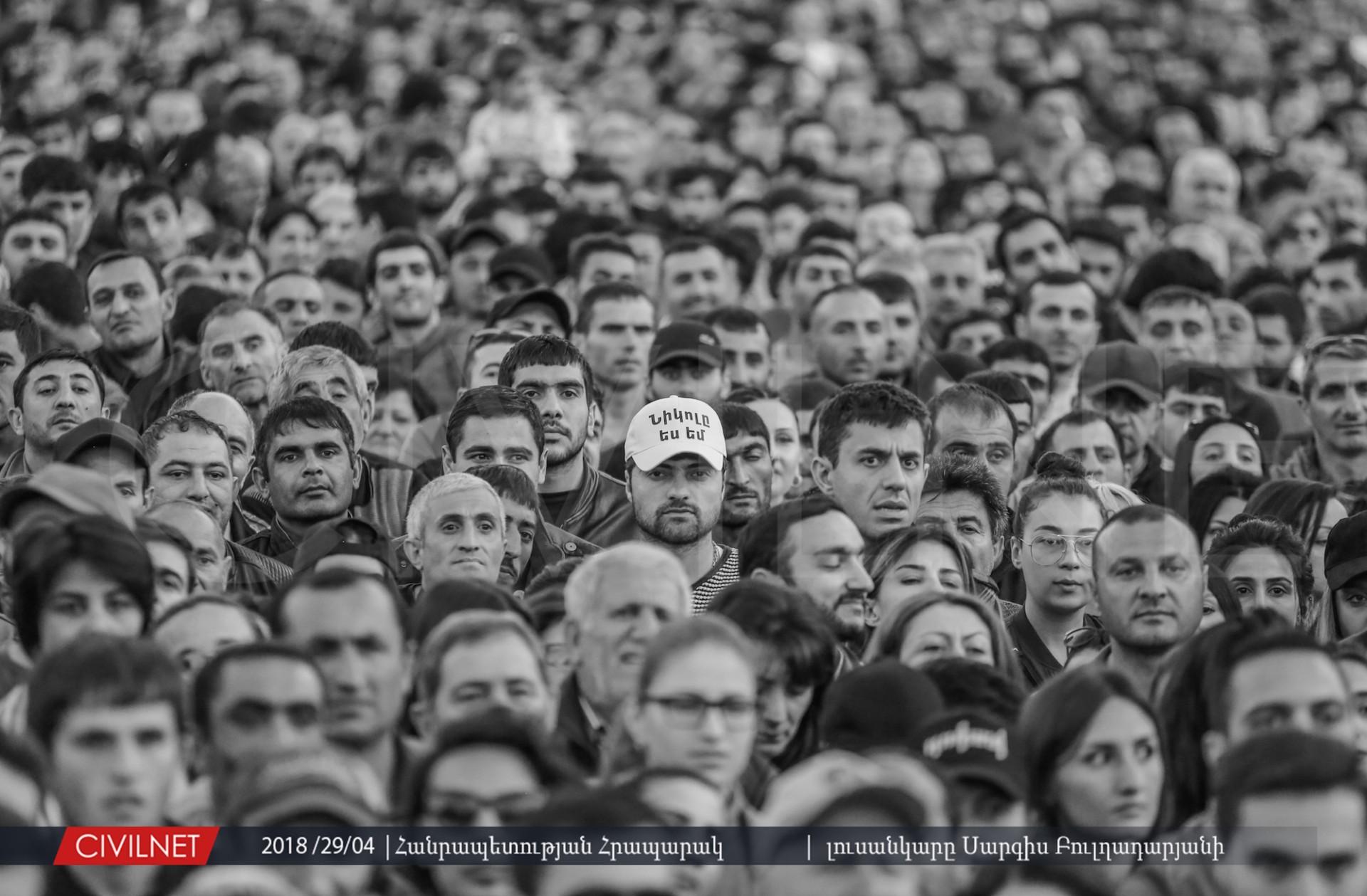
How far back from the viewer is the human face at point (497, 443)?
9.07 m

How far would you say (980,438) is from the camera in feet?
32.2

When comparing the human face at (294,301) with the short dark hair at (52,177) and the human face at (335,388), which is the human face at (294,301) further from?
the short dark hair at (52,177)

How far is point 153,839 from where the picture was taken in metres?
5.74

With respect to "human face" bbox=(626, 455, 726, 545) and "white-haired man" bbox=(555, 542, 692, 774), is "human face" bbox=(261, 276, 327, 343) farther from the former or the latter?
"white-haired man" bbox=(555, 542, 692, 774)

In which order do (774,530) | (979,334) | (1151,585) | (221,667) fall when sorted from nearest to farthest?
1. (221,667)
2. (1151,585)
3. (774,530)
4. (979,334)

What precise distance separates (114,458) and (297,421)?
35.3 inches

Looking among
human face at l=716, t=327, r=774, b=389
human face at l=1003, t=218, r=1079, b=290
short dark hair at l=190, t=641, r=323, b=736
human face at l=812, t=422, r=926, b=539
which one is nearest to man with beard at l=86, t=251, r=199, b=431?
human face at l=716, t=327, r=774, b=389

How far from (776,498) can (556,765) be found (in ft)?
13.5

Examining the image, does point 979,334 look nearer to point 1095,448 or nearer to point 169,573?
point 1095,448

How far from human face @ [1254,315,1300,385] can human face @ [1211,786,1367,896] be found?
752cm

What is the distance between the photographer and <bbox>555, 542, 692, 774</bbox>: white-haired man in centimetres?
684

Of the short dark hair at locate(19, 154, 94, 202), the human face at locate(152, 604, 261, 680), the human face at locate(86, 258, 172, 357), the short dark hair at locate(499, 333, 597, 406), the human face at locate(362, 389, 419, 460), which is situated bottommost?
the human face at locate(152, 604, 261, 680)

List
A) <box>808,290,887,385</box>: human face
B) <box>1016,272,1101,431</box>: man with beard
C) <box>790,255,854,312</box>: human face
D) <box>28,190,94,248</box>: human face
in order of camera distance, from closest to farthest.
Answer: <box>808,290,887,385</box>: human face < <box>1016,272,1101,431</box>: man with beard < <box>790,255,854,312</box>: human face < <box>28,190,94,248</box>: human face

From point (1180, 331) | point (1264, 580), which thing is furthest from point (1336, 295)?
point (1264, 580)
